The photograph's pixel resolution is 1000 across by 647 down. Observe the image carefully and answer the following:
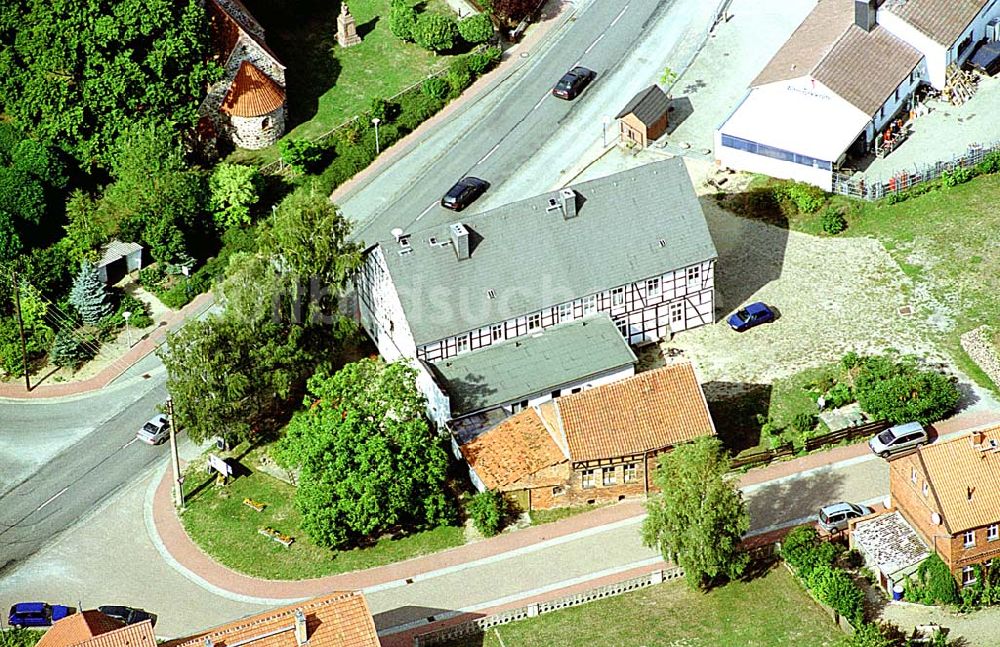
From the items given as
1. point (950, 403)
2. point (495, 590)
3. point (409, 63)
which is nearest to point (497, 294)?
point (495, 590)

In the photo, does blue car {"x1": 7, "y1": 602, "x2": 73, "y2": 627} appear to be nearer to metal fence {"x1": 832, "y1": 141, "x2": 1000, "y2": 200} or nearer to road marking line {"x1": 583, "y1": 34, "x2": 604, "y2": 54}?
metal fence {"x1": 832, "y1": 141, "x2": 1000, "y2": 200}

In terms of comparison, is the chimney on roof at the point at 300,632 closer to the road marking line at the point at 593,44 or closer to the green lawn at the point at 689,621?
the green lawn at the point at 689,621

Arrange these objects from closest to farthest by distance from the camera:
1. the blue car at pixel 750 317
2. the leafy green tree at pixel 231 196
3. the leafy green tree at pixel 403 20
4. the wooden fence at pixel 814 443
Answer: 1. the wooden fence at pixel 814 443
2. the blue car at pixel 750 317
3. the leafy green tree at pixel 231 196
4. the leafy green tree at pixel 403 20

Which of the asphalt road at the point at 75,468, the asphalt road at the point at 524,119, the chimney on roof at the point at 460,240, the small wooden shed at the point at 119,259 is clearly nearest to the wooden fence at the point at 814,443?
the chimney on roof at the point at 460,240

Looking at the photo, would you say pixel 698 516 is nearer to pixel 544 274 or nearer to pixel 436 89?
pixel 544 274

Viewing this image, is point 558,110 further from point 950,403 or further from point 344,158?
point 950,403

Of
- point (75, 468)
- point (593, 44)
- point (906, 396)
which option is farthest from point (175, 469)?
point (593, 44)
